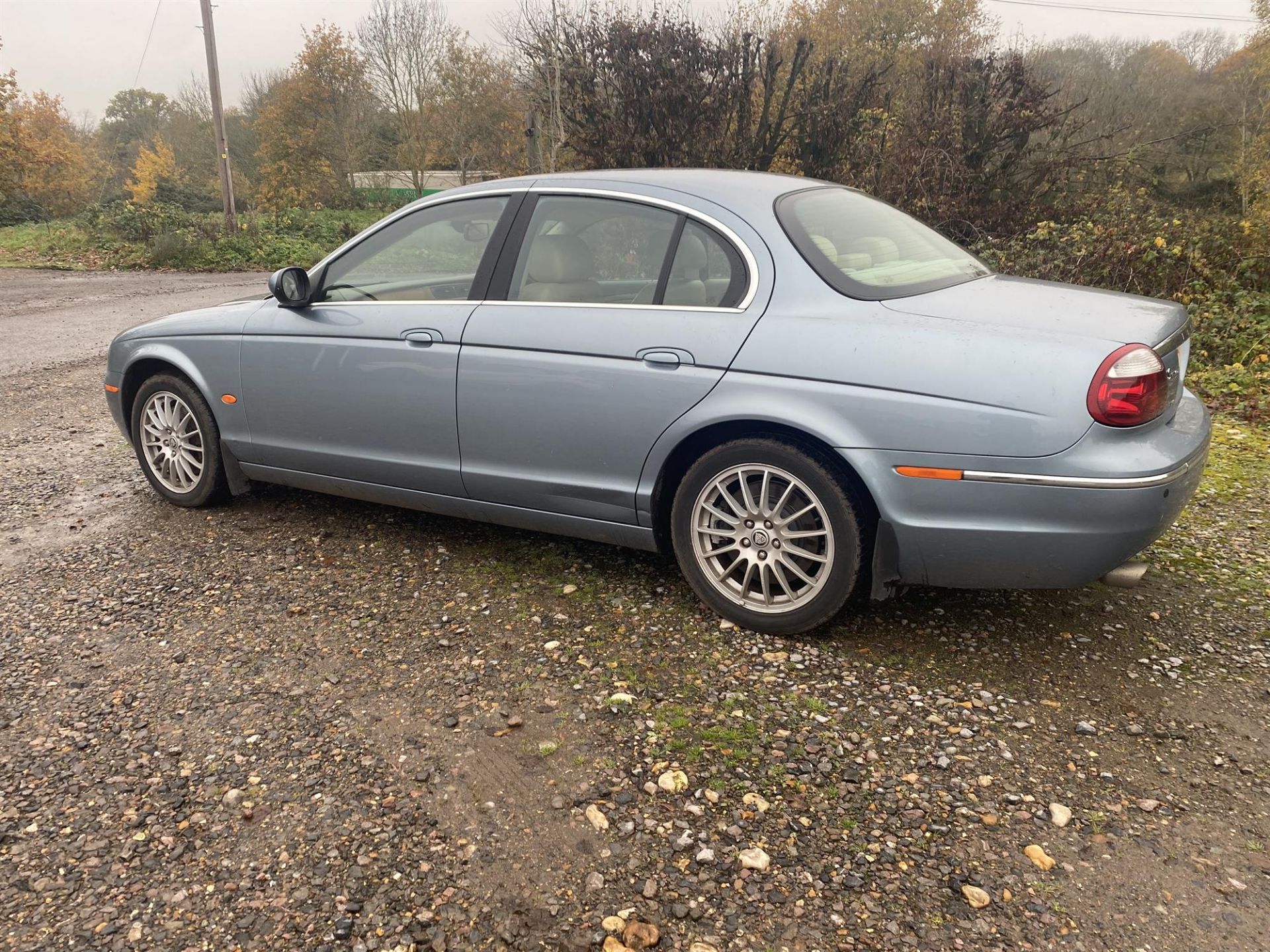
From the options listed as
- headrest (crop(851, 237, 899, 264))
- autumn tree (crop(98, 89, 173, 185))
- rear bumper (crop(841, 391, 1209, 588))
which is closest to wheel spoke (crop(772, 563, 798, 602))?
rear bumper (crop(841, 391, 1209, 588))

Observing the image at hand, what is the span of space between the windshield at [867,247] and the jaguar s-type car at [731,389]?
0.05ft

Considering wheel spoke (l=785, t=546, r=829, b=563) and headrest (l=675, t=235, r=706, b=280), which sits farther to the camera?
headrest (l=675, t=235, r=706, b=280)

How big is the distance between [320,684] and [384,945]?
49.5 inches

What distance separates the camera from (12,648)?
341 centimetres

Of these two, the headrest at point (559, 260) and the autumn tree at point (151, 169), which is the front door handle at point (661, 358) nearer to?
the headrest at point (559, 260)

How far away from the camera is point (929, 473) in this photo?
114 inches

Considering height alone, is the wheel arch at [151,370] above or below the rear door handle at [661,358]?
below

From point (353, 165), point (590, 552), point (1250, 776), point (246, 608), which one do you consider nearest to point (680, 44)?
point (590, 552)

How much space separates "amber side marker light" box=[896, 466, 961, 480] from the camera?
287 centimetres

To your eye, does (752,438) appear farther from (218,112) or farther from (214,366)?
(218,112)

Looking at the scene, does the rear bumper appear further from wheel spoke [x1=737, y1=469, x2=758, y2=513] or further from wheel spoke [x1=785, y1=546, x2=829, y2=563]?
wheel spoke [x1=737, y1=469, x2=758, y2=513]

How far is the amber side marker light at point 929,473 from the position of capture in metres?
2.87

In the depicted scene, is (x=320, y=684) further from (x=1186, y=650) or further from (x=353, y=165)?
(x=353, y=165)

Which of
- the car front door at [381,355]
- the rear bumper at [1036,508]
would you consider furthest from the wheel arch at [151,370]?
the rear bumper at [1036,508]
